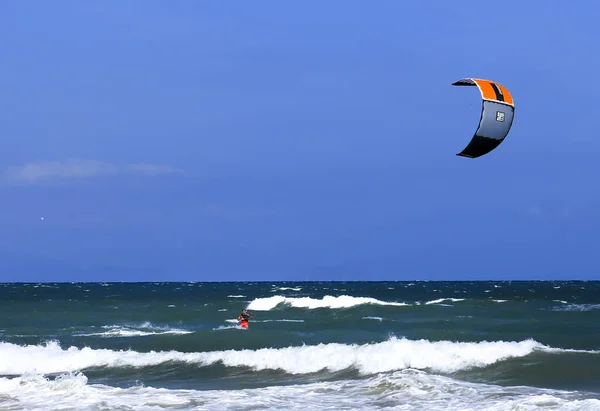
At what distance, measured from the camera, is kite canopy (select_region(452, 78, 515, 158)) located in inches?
665

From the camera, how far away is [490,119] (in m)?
17.0

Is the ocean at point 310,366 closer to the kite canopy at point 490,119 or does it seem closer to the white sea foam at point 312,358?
the white sea foam at point 312,358

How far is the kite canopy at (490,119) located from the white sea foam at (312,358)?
5543 millimetres

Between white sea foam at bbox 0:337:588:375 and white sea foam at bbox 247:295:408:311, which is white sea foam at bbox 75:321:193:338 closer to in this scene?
white sea foam at bbox 0:337:588:375

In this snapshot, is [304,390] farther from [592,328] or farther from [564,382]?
[592,328]

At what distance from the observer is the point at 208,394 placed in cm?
1591

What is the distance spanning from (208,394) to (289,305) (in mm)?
34288

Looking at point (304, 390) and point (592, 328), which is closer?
point (304, 390)

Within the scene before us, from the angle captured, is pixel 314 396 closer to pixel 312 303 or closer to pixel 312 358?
pixel 312 358

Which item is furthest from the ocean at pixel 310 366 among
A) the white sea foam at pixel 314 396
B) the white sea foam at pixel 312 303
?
the white sea foam at pixel 312 303

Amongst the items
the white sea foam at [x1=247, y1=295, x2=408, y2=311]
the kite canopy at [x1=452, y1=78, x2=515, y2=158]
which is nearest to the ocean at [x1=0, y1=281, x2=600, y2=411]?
the kite canopy at [x1=452, y1=78, x2=515, y2=158]

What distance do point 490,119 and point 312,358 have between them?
748 centimetres

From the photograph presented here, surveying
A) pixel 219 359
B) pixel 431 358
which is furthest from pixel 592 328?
pixel 219 359

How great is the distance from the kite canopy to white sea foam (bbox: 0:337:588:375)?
554 centimetres
